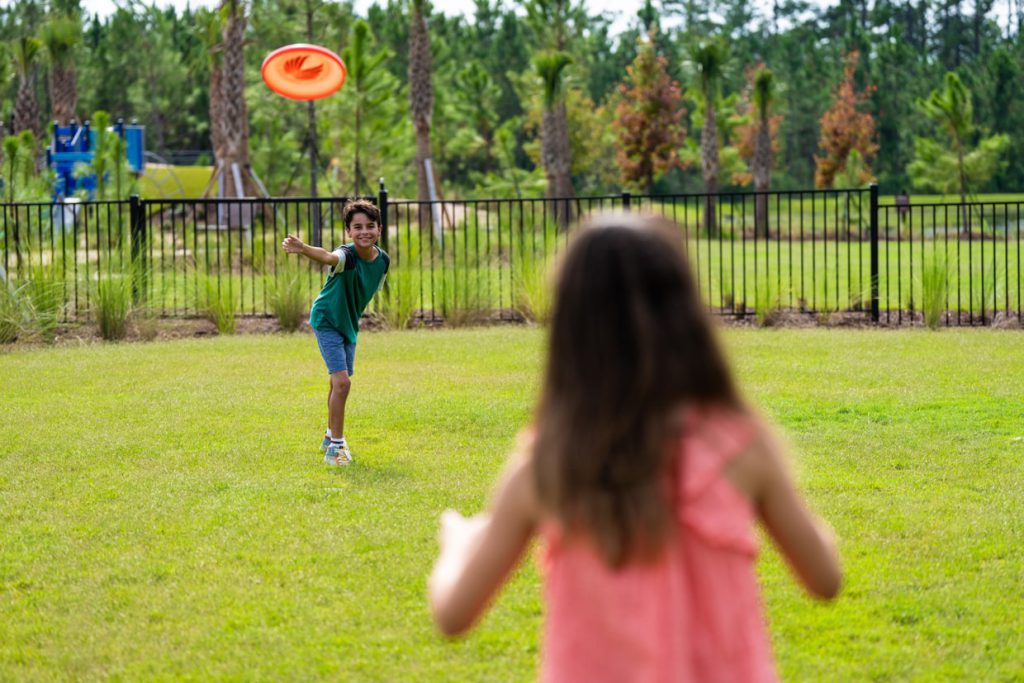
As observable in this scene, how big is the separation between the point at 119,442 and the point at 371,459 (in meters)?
1.70

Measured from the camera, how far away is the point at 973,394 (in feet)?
30.8

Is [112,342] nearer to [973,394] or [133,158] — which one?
[973,394]

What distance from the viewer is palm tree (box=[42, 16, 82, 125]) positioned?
36406 mm

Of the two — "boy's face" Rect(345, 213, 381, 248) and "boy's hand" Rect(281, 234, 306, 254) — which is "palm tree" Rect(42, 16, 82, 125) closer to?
"boy's face" Rect(345, 213, 381, 248)

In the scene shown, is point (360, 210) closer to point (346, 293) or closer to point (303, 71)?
point (346, 293)

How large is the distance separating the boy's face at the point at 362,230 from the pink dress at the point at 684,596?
17.5 ft

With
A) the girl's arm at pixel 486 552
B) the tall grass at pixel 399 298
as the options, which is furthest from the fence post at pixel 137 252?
the girl's arm at pixel 486 552

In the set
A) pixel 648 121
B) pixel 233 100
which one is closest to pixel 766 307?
pixel 233 100

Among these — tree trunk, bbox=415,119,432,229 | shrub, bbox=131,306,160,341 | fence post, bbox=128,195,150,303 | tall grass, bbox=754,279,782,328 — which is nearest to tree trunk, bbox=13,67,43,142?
tree trunk, bbox=415,119,432,229

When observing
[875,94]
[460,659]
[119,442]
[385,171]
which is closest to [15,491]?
[119,442]

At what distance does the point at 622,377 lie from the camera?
1.74 metres

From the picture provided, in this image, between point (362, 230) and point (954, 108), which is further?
point (954, 108)

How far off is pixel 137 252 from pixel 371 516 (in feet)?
31.4

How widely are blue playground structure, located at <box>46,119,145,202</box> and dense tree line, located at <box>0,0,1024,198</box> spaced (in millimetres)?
2175
